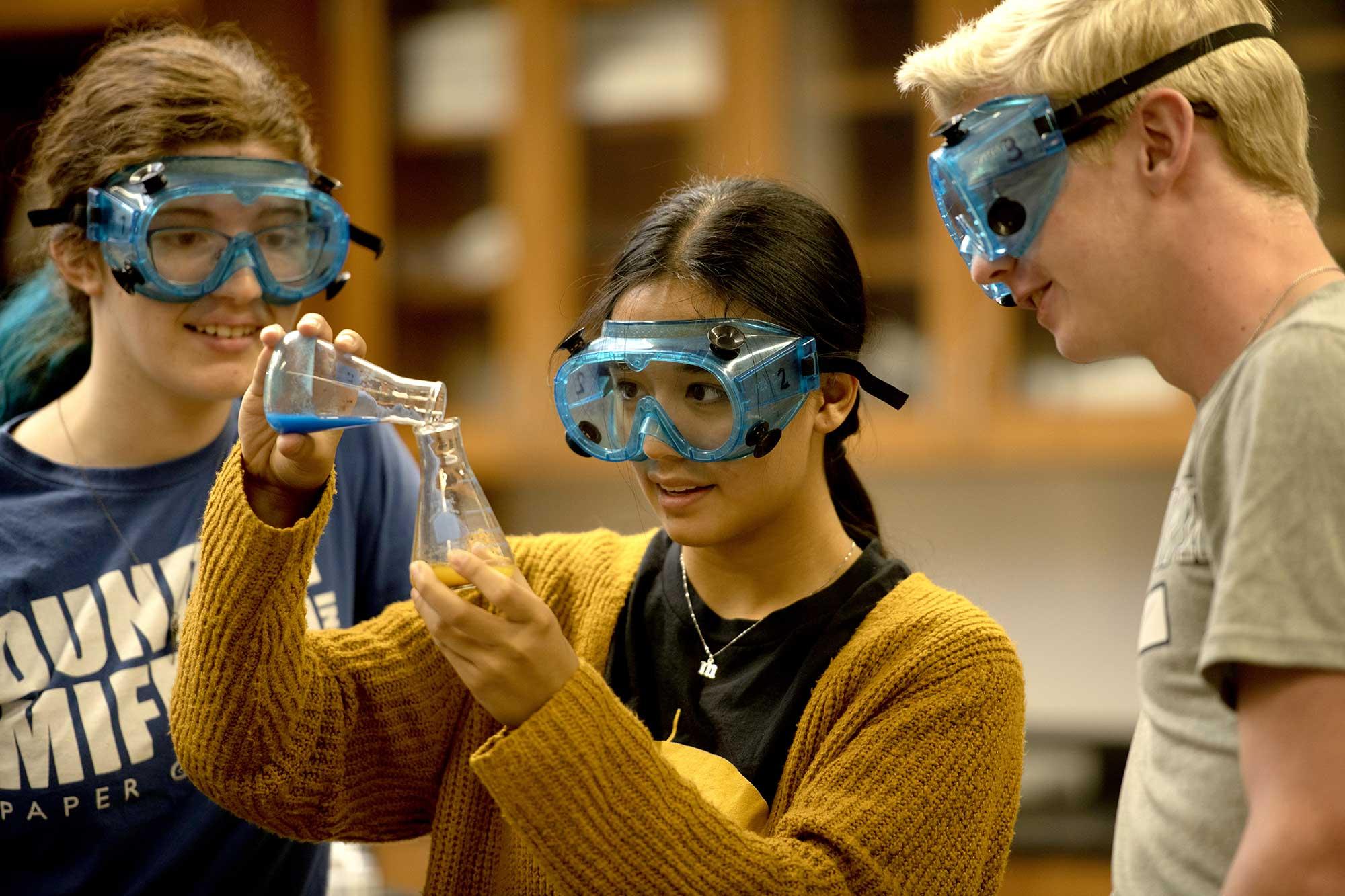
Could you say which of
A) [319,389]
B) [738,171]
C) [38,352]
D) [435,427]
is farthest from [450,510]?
[738,171]

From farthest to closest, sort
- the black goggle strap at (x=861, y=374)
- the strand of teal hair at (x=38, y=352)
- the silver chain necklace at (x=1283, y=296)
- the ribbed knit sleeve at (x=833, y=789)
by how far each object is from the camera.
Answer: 1. the strand of teal hair at (x=38, y=352)
2. the black goggle strap at (x=861, y=374)
3. the ribbed knit sleeve at (x=833, y=789)
4. the silver chain necklace at (x=1283, y=296)

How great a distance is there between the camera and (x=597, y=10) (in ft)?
11.7

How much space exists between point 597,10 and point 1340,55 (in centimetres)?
184

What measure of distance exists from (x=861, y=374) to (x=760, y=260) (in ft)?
0.54

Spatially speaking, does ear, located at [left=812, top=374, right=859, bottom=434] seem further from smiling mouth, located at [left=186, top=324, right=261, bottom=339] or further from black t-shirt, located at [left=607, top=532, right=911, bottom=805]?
smiling mouth, located at [left=186, top=324, right=261, bottom=339]

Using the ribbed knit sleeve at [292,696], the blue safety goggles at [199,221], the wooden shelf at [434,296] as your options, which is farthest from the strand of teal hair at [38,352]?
the wooden shelf at [434,296]

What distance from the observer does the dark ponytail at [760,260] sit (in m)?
1.40

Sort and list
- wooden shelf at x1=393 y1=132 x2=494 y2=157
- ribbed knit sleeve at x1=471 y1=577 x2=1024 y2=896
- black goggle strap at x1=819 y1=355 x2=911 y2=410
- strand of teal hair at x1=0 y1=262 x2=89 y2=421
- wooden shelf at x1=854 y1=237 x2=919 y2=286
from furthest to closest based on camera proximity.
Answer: wooden shelf at x1=393 y1=132 x2=494 y2=157, wooden shelf at x1=854 y1=237 x2=919 y2=286, strand of teal hair at x1=0 y1=262 x2=89 y2=421, black goggle strap at x1=819 y1=355 x2=911 y2=410, ribbed knit sleeve at x1=471 y1=577 x2=1024 y2=896

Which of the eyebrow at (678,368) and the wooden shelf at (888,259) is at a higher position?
the wooden shelf at (888,259)

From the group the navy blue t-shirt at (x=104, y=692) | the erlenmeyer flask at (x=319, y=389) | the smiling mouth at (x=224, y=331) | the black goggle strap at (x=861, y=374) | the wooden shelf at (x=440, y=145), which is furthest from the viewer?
the wooden shelf at (x=440, y=145)

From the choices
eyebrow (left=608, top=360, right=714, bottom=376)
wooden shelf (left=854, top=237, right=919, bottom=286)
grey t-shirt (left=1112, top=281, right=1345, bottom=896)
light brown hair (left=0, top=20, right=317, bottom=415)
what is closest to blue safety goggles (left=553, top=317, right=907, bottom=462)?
eyebrow (left=608, top=360, right=714, bottom=376)

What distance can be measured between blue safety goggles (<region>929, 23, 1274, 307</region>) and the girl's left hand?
53 cm

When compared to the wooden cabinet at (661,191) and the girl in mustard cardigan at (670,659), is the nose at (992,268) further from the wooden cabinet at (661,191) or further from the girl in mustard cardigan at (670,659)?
the wooden cabinet at (661,191)

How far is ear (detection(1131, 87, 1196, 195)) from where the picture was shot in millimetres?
1054
